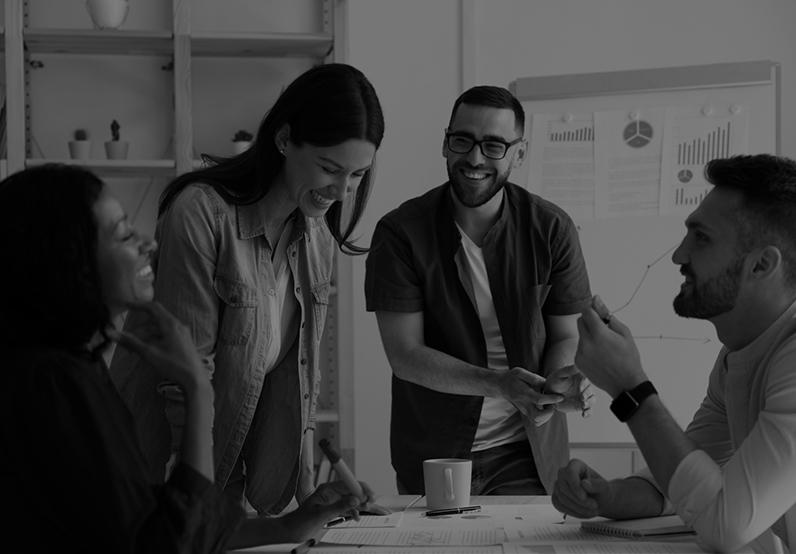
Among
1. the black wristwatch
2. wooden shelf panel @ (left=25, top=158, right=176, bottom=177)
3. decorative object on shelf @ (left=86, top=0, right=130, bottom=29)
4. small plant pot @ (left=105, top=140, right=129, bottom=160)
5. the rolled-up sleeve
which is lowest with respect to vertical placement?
the rolled-up sleeve

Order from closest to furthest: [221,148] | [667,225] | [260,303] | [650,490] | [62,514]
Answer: [62,514] → [650,490] → [260,303] → [667,225] → [221,148]

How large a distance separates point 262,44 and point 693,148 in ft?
5.10

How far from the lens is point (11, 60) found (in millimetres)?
3537

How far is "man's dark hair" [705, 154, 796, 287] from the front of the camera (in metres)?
1.71

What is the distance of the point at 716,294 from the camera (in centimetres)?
174

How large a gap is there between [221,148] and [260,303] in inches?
84.1

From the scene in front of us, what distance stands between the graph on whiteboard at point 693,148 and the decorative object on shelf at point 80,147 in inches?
78.3

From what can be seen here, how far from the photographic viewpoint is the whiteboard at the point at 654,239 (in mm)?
3344

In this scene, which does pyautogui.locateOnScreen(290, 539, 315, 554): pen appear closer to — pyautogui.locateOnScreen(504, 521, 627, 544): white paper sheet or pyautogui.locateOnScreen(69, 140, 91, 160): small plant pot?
pyautogui.locateOnScreen(504, 521, 627, 544): white paper sheet

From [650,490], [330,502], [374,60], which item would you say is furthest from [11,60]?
[650,490]

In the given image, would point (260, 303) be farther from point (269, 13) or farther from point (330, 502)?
point (269, 13)

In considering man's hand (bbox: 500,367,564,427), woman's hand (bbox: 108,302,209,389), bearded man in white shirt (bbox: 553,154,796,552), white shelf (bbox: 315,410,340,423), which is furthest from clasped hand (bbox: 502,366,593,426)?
white shelf (bbox: 315,410,340,423)

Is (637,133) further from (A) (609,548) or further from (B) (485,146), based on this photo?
(A) (609,548)

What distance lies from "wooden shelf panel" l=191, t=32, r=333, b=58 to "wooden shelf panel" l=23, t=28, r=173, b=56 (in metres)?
0.13
